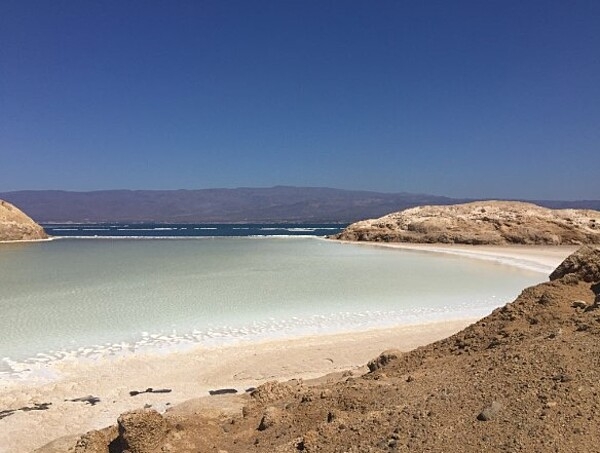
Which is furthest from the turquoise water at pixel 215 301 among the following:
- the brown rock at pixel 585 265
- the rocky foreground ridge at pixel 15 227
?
the rocky foreground ridge at pixel 15 227

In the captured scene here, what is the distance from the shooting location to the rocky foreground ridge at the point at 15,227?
44.2 meters

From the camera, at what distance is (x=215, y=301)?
12820 mm

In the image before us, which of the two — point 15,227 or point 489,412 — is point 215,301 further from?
point 15,227

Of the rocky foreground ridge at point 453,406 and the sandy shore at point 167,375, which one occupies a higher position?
the rocky foreground ridge at point 453,406

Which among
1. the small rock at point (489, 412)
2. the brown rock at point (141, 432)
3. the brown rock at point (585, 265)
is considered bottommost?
the brown rock at point (141, 432)

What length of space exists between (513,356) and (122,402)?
4300 mm

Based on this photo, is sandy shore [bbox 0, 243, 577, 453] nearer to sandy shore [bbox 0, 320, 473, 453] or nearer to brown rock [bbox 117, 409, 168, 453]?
sandy shore [bbox 0, 320, 473, 453]

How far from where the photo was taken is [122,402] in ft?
18.9

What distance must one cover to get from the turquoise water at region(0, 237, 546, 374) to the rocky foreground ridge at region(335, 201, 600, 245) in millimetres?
17771

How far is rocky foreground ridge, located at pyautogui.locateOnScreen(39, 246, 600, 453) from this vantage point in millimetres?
2871

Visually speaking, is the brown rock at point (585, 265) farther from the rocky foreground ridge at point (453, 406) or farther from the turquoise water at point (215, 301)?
the turquoise water at point (215, 301)

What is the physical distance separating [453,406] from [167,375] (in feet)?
15.3

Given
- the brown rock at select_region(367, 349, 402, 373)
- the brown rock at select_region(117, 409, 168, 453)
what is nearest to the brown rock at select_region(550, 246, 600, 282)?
the brown rock at select_region(367, 349, 402, 373)

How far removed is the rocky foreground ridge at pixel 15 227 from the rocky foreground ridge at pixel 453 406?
46.3 metres
